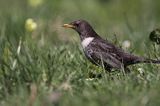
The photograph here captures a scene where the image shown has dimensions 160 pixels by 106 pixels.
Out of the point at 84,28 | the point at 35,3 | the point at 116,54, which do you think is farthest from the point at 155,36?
the point at 35,3

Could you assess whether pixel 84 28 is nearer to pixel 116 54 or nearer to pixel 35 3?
pixel 116 54

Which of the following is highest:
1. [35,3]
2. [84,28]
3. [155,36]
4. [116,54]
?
[35,3]

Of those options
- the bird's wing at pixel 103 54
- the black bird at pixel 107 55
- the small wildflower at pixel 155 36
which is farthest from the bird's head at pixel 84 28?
the small wildflower at pixel 155 36

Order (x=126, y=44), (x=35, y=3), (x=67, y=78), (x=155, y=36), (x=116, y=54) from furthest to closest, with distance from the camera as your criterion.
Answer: (x=35, y=3), (x=126, y=44), (x=155, y=36), (x=116, y=54), (x=67, y=78)

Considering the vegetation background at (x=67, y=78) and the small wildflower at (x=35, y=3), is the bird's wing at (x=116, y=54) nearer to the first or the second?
the vegetation background at (x=67, y=78)

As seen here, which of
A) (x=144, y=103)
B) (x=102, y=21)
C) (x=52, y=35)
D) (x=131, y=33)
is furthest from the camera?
(x=102, y=21)

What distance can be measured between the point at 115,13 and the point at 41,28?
13.8 feet

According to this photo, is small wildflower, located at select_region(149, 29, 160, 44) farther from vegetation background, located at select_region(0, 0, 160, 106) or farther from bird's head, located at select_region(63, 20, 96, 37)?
bird's head, located at select_region(63, 20, 96, 37)

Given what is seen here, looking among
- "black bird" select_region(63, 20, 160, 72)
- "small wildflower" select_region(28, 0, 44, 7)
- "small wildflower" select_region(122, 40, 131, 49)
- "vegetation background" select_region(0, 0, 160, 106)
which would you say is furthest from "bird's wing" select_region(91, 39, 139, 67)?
"small wildflower" select_region(28, 0, 44, 7)

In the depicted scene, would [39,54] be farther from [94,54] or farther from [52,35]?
[52,35]

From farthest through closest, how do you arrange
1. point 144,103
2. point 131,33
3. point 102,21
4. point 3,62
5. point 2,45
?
1. point 102,21
2. point 131,33
3. point 2,45
4. point 3,62
5. point 144,103

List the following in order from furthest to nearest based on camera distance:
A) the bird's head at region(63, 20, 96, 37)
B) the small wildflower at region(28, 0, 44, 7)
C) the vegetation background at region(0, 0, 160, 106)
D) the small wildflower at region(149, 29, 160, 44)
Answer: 1. the small wildflower at region(28, 0, 44, 7)
2. the bird's head at region(63, 20, 96, 37)
3. the small wildflower at region(149, 29, 160, 44)
4. the vegetation background at region(0, 0, 160, 106)

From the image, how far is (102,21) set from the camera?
1415cm

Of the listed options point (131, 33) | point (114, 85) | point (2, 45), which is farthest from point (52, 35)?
point (114, 85)
